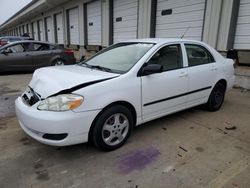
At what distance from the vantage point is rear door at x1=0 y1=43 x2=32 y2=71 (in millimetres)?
8531

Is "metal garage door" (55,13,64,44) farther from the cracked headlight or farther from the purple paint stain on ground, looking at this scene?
the purple paint stain on ground

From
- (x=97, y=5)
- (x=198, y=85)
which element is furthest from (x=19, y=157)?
(x=97, y=5)

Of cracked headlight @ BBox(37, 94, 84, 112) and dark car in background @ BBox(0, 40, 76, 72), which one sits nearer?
cracked headlight @ BBox(37, 94, 84, 112)

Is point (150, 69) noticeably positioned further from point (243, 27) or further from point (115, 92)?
point (243, 27)

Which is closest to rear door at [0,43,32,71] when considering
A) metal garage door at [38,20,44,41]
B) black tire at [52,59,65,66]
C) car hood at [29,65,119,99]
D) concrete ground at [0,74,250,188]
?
black tire at [52,59,65,66]

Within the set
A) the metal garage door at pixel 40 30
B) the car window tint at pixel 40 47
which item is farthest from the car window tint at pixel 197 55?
the metal garage door at pixel 40 30

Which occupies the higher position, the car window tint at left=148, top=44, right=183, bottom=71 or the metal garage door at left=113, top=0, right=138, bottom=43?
the metal garage door at left=113, top=0, right=138, bottom=43

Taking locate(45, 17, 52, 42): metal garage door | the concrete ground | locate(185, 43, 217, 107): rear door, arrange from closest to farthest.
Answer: the concrete ground, locate(185, 43, 217, 107): rear door, locate(45, 17, 52, 42): metal garage door

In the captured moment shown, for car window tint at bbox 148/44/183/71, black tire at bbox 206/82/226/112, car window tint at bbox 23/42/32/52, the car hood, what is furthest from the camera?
car window tint at bbox 23/42/32/52

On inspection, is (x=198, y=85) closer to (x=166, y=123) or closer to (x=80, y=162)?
(x=166, y=123)

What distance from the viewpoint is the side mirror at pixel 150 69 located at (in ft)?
10.1

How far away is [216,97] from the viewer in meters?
4.61

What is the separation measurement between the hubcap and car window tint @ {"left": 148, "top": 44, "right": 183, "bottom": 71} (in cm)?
98

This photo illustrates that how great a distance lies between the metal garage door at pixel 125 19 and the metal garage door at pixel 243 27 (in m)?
4.68
